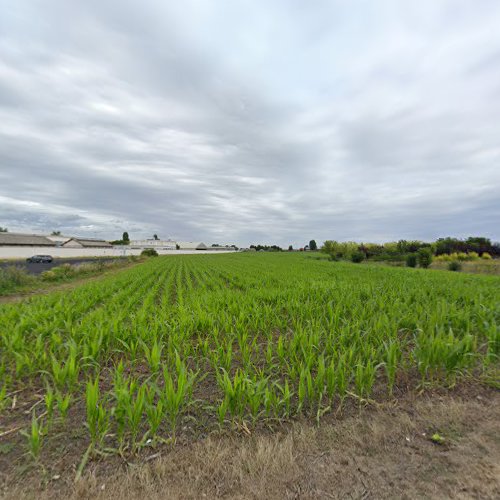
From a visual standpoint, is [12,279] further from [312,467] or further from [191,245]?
[191,245]

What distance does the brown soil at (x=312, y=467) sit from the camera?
172 centimetres

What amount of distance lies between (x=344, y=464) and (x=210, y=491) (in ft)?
3.44

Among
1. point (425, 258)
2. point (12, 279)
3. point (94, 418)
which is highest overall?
point (425, 258)

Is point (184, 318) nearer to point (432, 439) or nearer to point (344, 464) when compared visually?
point (344, 464)

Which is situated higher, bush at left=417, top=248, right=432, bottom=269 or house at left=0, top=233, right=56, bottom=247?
house at left=0, top=233, right=56, bottom=247

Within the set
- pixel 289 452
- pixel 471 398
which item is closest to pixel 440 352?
pixel 471 398

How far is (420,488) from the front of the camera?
174 cm

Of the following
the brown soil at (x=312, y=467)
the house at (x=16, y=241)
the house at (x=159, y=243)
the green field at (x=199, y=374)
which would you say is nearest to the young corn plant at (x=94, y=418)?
the green field at (x=199, y=374)

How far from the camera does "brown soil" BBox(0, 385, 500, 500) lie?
172 cm

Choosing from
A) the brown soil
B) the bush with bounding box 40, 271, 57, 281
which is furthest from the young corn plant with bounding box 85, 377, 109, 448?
the bush with bounding box 40, 271, 57, 281

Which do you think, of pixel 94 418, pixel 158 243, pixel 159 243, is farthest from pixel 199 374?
pixel 159 243

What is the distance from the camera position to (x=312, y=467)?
192cm

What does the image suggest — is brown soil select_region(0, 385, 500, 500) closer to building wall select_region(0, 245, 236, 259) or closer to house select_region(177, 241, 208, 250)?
building wall select_region(0, 245, 236, 259)

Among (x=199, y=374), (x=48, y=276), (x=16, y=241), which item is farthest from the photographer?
(x=16, y=241)
